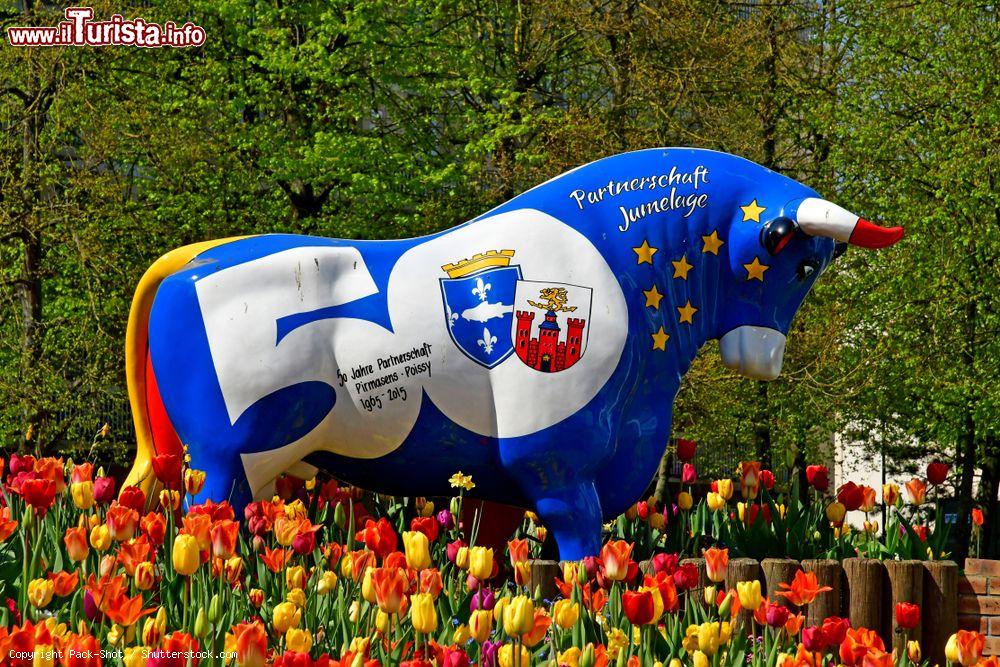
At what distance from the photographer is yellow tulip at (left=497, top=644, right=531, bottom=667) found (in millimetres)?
2709

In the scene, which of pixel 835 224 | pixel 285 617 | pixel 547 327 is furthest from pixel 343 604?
pixel 835 224

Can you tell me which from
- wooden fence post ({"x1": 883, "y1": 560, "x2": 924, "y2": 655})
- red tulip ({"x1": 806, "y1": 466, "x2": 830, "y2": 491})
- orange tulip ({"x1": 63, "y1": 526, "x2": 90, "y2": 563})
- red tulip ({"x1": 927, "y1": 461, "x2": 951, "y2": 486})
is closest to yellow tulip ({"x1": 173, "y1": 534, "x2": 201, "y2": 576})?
orange tulip ({"x1": 63, "y1": 526, "x2": 90, "y2": 563})

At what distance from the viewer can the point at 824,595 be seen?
4.70 m

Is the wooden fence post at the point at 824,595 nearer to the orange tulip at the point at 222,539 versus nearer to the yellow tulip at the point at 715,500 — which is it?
the yellow tulip at the point at 715,500

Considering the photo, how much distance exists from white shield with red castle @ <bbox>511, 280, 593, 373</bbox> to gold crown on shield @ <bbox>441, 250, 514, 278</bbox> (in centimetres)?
13

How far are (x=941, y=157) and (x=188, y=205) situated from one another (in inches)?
336

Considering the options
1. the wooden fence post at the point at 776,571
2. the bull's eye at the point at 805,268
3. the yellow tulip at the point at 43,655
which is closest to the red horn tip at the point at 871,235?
the bull's eye at the point at 805,268

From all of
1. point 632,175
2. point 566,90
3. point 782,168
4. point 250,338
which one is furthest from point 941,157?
point 250,338

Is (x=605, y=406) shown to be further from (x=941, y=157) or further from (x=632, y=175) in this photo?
(x=941, y=157)

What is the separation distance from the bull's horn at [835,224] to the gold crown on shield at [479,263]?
4.42 feet

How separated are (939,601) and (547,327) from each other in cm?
193

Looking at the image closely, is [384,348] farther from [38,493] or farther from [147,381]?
[38,493]

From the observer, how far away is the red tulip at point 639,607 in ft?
10.0

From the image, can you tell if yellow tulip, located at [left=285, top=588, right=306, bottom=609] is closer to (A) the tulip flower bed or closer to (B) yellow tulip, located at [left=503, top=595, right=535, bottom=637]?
→ (A) the tulip flower bed
